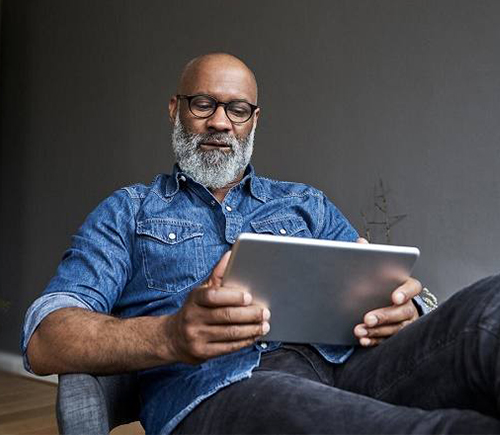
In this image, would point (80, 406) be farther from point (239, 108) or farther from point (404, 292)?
point (239, 108)

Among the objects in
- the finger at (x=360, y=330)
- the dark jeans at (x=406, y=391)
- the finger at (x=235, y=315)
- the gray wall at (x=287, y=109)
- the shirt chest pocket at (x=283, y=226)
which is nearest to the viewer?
the dark jeans at (x=406, y=391)

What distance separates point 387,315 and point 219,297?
0.38 metres

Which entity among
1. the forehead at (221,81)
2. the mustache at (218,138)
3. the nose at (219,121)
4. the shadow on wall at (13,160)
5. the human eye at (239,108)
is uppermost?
the forehead at (221,81)

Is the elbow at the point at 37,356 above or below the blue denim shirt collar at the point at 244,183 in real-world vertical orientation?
below

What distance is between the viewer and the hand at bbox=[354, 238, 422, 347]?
4.55 ft

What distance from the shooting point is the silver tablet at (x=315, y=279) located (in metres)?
1.18

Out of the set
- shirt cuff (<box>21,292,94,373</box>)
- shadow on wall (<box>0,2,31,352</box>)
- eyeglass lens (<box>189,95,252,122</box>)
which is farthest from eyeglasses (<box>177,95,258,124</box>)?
shadow on wall (<box>0,2,31,352</box>)

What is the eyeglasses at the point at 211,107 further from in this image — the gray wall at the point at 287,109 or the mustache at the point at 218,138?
the gray wall at the point at 287,109

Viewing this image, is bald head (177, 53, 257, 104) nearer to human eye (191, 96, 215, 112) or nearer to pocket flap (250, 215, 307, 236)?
human eye (191, 96, 215, 112)

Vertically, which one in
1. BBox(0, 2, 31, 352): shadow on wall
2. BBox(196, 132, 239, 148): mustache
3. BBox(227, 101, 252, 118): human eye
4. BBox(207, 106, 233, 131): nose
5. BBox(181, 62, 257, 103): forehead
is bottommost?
BBox(0, 2, 31, 352): shadow on wall

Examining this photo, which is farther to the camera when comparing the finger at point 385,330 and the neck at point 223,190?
the neck at point 223,190

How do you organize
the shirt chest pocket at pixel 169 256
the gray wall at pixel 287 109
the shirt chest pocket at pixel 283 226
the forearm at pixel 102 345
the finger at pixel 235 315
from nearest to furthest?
the finger at pixel 235 315 → the forearm at pixel 102 345 → the shirt chest pocket at pixel 169 256 → the shirt chest pocket at pixel 283 226 → the gray wall at pixel 287 109

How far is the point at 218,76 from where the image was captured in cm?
189

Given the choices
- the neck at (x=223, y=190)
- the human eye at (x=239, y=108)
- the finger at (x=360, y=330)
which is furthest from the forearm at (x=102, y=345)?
the human eye at (x=239, y=108)
